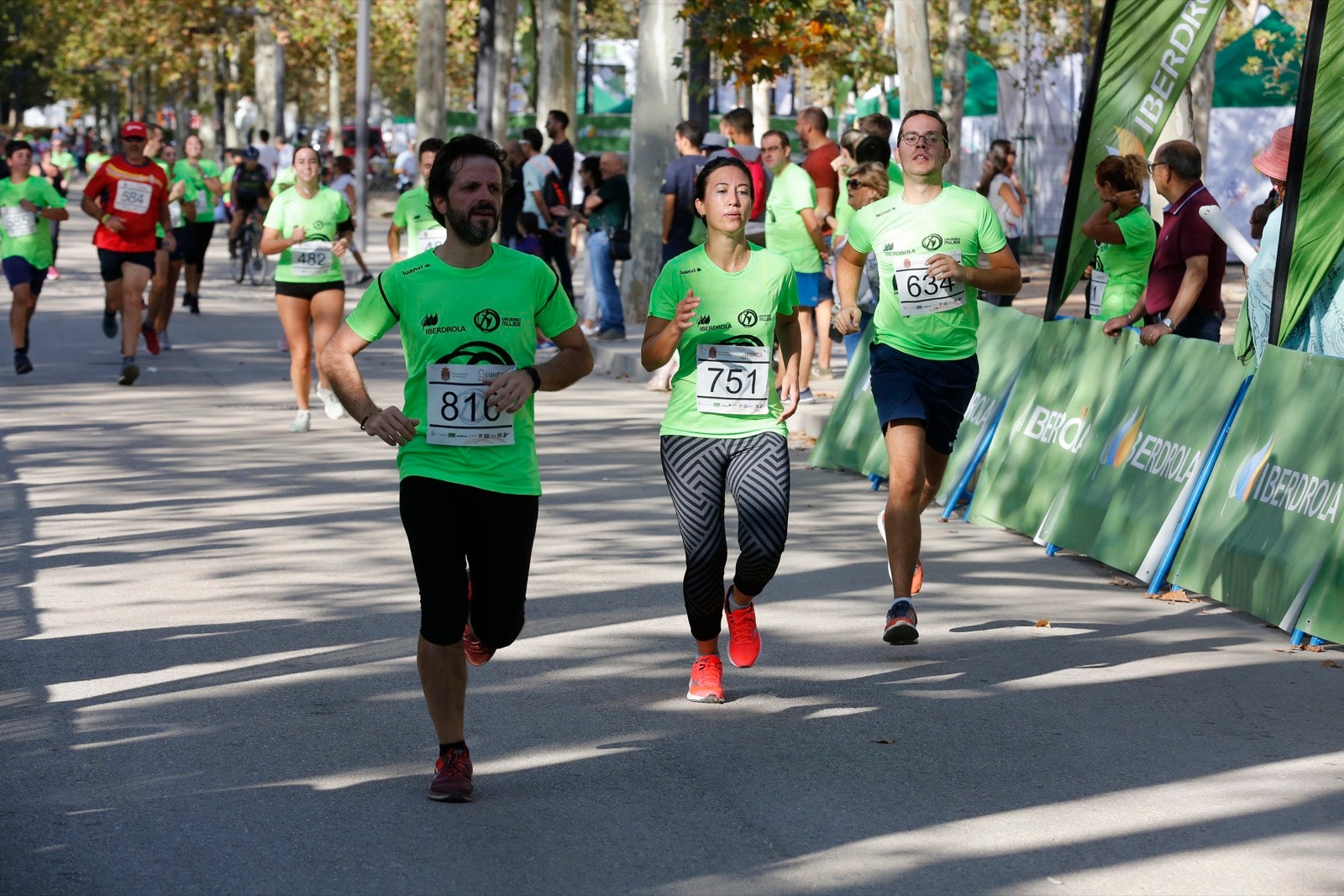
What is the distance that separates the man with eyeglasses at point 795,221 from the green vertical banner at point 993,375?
11.1 feet

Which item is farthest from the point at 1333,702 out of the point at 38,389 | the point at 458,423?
the point at 38,389

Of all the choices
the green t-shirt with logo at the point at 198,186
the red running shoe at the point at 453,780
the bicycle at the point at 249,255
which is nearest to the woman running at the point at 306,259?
the green t-shirt with logo at the point at 198,186

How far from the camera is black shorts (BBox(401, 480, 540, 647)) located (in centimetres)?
525

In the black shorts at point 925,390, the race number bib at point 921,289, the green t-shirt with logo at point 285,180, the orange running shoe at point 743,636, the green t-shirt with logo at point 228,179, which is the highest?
the green t-shirt with logo at point 228,179

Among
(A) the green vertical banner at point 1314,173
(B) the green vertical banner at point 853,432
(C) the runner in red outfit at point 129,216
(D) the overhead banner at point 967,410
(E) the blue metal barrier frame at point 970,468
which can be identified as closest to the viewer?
(A) the green vertical banner at point 1314,173

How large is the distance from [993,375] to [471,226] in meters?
6.00

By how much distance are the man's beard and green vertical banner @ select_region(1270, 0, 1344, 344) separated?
14.5 feet

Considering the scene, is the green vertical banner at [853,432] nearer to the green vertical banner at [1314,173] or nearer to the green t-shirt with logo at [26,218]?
the green vertical banner at [1314,173]

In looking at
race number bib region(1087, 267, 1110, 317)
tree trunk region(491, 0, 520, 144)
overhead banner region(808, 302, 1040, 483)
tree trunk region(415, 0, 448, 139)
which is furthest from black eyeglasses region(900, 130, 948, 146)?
tree trunk region(491, 0, 520, 144)

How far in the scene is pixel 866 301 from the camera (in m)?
12.5

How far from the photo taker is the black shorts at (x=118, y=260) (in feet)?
52.3

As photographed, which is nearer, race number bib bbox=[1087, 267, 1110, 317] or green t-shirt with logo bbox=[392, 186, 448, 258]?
race number bib bbox=[1087, 267, 1110, 317]

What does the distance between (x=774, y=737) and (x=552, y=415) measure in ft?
28.7

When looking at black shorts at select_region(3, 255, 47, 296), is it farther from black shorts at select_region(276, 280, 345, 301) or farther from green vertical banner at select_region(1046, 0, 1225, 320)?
green vertical banner at select_region(1046, 0, 1225, 320)
